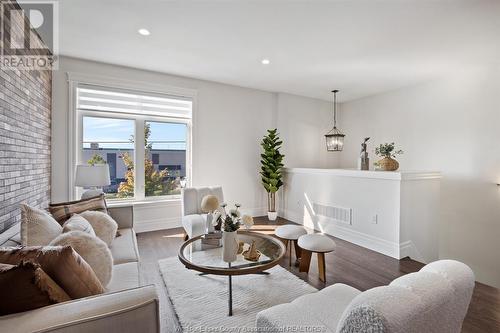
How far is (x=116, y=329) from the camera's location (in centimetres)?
100

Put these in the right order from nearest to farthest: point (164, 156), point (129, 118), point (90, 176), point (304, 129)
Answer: point (90, 176) → point (129, 118) → point (164, 156) → point (304, 129)

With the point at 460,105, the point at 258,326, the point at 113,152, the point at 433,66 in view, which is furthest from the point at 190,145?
the point at 460,105

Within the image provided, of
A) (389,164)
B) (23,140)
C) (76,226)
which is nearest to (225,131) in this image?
(389,164)

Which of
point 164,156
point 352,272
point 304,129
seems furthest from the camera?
point 304,129

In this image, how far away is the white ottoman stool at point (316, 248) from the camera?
2.57m

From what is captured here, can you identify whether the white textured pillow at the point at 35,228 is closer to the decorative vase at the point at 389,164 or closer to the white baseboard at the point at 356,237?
the white baseboard at the point at 356,237

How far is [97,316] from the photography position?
98cm

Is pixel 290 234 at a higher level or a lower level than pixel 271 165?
lower

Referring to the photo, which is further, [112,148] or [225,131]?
[225,131]

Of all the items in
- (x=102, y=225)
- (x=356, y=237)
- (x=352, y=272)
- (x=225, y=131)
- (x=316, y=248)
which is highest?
(x=225, y=131)

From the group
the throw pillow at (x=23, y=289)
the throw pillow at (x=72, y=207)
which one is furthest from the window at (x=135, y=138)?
the throw pillow at (x=23, y=289)

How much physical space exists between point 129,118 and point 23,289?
358 centimetres

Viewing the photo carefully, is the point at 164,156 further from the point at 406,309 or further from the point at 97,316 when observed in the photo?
the point at 406,309

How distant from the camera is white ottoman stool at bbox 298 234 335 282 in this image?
8.43 ft
